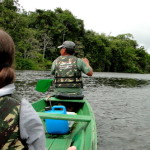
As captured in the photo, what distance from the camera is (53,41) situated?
5103 centimetres

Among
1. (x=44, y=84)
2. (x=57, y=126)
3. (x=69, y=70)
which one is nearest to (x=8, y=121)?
(x=57, y=126)

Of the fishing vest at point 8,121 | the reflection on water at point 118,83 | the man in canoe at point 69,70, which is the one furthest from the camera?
the reflection on water at point 118,83

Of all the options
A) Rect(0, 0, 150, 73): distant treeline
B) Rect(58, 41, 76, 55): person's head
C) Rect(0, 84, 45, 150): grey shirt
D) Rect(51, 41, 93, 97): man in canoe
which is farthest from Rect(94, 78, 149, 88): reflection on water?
Rect(0, 84, 45, 150): grey shirt

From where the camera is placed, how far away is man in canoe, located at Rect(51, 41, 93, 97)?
523cm

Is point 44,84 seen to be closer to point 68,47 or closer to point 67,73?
point 67,73

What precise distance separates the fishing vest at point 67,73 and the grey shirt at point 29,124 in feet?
12.8

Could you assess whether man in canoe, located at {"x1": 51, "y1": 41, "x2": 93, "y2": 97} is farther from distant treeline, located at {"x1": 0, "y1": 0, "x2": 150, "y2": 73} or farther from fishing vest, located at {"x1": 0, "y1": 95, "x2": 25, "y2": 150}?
distant treeline, located at {"x1": 0, "y1": 0, "x2": 150, "y2": 73}

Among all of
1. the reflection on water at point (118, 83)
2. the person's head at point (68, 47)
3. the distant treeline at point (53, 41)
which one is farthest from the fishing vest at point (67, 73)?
the distant treeline at point (53, 41)

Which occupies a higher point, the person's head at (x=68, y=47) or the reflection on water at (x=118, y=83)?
the person's head at (x=68, y=47)

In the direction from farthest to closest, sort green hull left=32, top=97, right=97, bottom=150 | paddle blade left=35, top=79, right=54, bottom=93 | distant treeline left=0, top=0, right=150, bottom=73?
distant treeline left=0, top=0, right=150, bottom=73, paddle blade left=35, top=79, right=54, bottom=93, green hull left=32, top=97, right=97, bottom=150

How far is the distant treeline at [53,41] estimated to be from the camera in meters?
33.7

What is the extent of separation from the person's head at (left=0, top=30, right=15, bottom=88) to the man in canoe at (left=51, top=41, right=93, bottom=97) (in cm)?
378

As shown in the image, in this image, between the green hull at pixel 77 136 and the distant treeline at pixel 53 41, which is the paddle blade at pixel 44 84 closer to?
the green hull at pixel 77 136

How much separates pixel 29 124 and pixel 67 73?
3991 millimetres
